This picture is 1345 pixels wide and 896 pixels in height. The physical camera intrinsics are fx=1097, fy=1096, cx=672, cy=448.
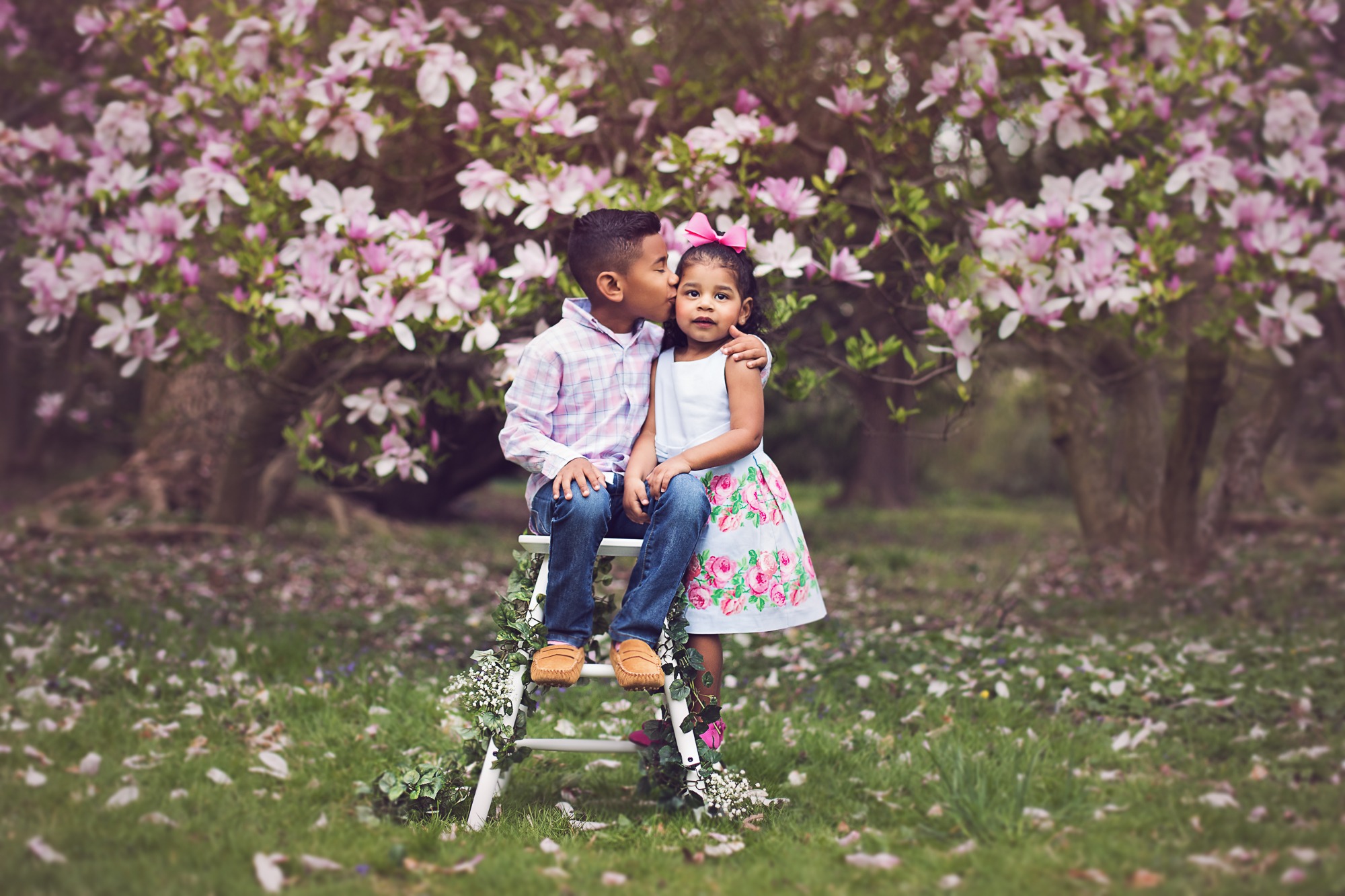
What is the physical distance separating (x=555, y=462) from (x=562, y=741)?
718 millimetres

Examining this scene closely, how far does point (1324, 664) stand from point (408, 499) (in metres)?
8.43

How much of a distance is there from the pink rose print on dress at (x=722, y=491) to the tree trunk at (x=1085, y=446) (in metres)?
4.68

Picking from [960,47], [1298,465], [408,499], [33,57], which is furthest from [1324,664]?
[1298,465]

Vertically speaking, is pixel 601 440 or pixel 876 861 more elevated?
pixel 601 440

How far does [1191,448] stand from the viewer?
20.2 ft

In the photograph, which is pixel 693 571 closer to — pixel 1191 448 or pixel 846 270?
pixel 846 270

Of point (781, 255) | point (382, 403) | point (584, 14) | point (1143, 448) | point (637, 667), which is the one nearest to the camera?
point (637, 667)

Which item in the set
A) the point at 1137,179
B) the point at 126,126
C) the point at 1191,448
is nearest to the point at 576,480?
the point at 1137,179

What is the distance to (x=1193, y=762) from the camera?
10.5 ft

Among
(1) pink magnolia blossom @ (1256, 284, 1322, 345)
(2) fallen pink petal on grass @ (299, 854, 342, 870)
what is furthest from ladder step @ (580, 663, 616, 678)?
(1) pink magnolia blossom @ (1256, 284, 1322, 345)

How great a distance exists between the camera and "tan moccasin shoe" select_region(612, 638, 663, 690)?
2.54 m

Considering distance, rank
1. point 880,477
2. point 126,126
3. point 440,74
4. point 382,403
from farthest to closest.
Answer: point 880,477
point 126,126
point 382,403
point 440,74

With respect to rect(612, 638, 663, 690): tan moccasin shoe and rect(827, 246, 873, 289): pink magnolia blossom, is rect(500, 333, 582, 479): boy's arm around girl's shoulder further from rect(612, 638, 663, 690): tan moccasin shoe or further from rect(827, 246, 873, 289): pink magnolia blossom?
rect(827, 246, 873, 289): pink magnolia blossom

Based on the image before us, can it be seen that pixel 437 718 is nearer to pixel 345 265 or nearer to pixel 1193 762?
pixel 345 265
